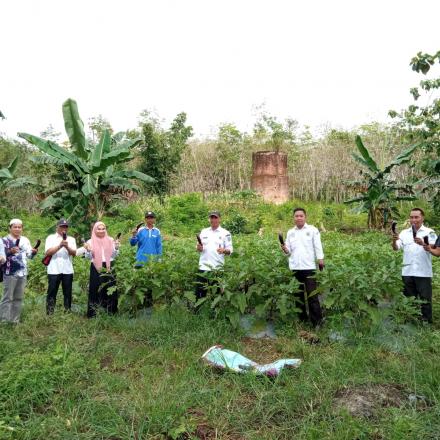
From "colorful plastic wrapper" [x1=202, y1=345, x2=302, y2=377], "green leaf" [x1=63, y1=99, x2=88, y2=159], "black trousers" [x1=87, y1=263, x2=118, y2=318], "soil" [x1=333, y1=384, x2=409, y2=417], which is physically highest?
"green leaf" [x1=63, y1=99, x2=88, y2=159]

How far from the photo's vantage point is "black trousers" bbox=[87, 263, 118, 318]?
629 cm

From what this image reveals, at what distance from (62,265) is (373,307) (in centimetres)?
402

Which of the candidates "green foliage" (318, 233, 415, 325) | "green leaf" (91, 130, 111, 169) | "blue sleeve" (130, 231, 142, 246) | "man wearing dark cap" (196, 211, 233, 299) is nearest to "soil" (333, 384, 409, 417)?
"green foliage" (318, 233, 415, 325)

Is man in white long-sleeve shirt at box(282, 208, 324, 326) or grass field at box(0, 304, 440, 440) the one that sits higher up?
man in white long-sleeve shirt at box(282, 208, 324, 326)

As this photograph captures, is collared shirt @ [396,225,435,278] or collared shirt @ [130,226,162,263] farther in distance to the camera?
collared shirt @ [130,226,162,263]

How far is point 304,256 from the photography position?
18.9ft

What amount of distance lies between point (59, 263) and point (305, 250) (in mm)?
3281

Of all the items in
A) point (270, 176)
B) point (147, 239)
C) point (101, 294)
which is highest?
point (270, 176)

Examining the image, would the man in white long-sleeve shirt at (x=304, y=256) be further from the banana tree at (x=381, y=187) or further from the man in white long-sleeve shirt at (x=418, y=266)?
the banana tree at (x=381, y=187)

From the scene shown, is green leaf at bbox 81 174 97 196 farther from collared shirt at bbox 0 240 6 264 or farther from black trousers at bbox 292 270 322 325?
black trousers at bbox 292 270 322 325

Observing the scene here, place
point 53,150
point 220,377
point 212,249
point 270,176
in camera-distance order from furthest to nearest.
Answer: point 270,176 → point 53,150 → point 212,249 → point 220,377

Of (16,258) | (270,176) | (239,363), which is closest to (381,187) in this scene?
(270,176)

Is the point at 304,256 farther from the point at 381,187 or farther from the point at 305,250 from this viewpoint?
the point at 381,187

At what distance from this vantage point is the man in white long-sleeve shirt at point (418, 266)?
18.8ft
